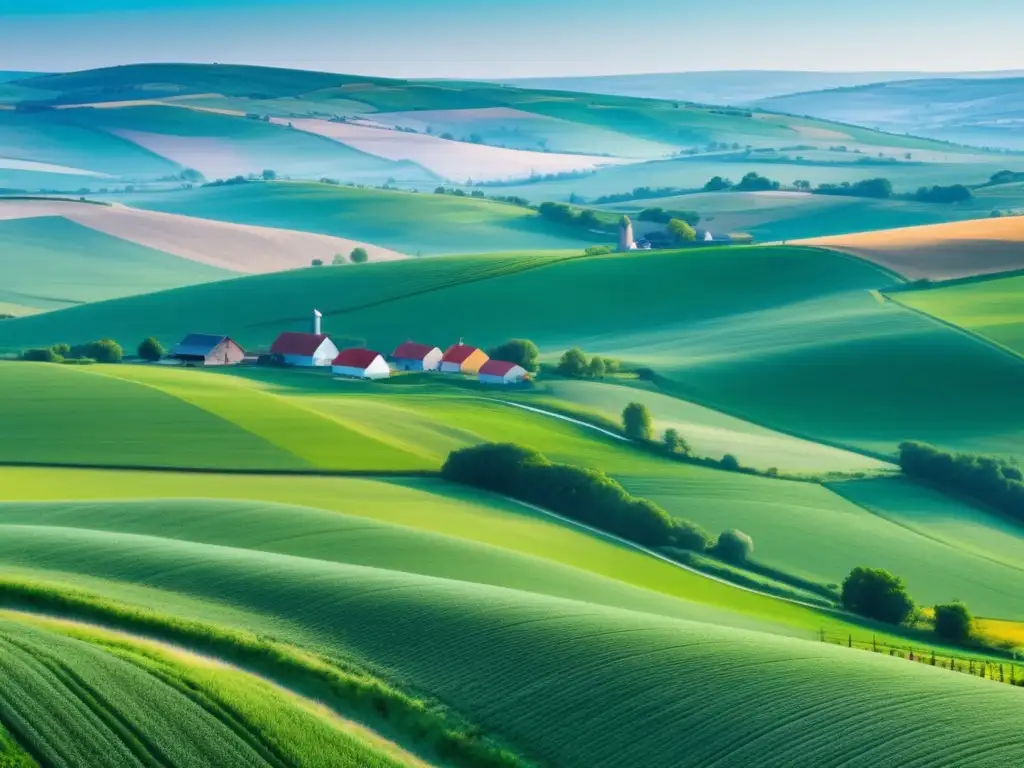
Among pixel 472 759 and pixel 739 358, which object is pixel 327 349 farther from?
pixel 472 759

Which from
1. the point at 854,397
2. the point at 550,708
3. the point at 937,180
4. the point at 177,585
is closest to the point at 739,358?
the point at 854,397

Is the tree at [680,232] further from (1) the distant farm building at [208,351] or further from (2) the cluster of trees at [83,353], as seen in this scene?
(2) the cluster of trees at [83,353]

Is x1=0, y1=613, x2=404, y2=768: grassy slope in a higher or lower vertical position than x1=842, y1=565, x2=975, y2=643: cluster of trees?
higher

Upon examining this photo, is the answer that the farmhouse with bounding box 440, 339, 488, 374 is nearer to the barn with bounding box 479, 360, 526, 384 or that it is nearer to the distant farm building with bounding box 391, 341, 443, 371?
the distant farm building with bounding box 391, 341, 443, 371

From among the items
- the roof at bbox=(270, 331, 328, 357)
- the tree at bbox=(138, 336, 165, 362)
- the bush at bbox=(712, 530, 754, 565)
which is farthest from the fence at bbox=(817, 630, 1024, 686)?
the tree at bbox=(138, 336, 165, 362)

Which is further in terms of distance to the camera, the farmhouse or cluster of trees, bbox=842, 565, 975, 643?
the farmhouse

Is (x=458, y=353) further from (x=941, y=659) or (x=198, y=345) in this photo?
(x=941, y=659)

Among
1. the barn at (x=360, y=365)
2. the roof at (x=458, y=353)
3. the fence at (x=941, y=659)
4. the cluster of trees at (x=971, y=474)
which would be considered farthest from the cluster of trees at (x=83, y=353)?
the fence at (x=941, y=659)

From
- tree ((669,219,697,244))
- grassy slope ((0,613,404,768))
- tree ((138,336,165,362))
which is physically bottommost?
tree ((138,336,165,362))
